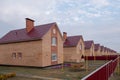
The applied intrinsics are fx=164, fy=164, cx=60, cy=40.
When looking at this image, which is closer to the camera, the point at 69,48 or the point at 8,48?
the point at 8,48

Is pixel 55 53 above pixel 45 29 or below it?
below

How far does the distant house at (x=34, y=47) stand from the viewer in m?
25.7

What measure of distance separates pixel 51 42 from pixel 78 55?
15708 mm

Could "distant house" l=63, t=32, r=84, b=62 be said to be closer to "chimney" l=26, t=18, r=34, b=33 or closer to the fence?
"chimney" l=26, t=18, r=34, b=33

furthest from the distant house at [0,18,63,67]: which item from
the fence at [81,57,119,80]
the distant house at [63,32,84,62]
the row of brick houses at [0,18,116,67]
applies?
the fence at [81,57,119,80]

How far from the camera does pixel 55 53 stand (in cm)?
2925

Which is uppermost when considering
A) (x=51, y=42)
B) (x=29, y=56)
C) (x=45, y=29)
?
(x=45, y=29)

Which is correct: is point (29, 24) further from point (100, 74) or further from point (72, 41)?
point (100, 74)

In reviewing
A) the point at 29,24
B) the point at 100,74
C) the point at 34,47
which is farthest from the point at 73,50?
the point at 100,74

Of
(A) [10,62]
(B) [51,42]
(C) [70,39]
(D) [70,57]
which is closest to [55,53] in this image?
(B) [51,42]

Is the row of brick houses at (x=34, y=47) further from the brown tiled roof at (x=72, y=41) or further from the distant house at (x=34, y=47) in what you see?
the brown tiled roof at (x=72, y=41)

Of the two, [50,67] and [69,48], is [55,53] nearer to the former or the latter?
[50,67]

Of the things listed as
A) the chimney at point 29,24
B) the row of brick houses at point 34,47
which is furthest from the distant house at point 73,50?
the chimney at point 29,24

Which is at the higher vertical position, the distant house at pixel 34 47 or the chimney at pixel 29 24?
the chimney at pixel 29 24
